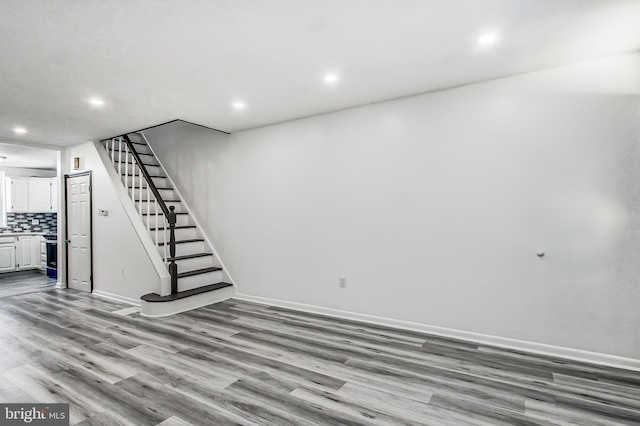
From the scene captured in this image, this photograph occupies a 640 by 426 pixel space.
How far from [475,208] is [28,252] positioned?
9.41 meters

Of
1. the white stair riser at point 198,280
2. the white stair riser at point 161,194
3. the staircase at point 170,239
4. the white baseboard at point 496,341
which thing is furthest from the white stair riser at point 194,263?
the white baseboard at point 496,341

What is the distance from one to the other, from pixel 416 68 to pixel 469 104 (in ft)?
2.46

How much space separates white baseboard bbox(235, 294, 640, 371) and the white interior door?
392 centimetres

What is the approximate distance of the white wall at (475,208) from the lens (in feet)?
9.02

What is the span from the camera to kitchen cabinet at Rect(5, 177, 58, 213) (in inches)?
297

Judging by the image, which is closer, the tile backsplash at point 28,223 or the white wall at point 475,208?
the white wall at point 475,208

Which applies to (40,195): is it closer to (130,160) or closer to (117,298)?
(130,160)

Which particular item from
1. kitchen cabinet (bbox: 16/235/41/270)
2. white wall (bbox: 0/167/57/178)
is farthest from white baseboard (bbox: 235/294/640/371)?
white wall (bbox: 0/167/57/178)

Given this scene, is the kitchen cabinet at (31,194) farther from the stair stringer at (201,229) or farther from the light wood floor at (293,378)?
the light wood floor at (293,378)

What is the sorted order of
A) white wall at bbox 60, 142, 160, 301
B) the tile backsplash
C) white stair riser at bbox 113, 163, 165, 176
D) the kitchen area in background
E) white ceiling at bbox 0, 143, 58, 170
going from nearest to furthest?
1. white wall at bbox 60, 142, 160, 301
2. white stair riser at bbox 113, 163, 165, 176
3. white ceiling at bbox 0, 143, 58, 170
4. the kitchen area in background
5. the tile backsplash

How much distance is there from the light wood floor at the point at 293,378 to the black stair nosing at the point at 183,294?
502 millimetres

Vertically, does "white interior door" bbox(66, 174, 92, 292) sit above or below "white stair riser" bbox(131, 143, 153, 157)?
below

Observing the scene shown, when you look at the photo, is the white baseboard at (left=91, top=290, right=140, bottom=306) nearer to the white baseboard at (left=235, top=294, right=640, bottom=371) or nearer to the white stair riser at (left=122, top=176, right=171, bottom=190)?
the white stair riser at (left=122, top=176, right=171, bottom=190)

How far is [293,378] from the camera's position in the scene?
2564 mm
